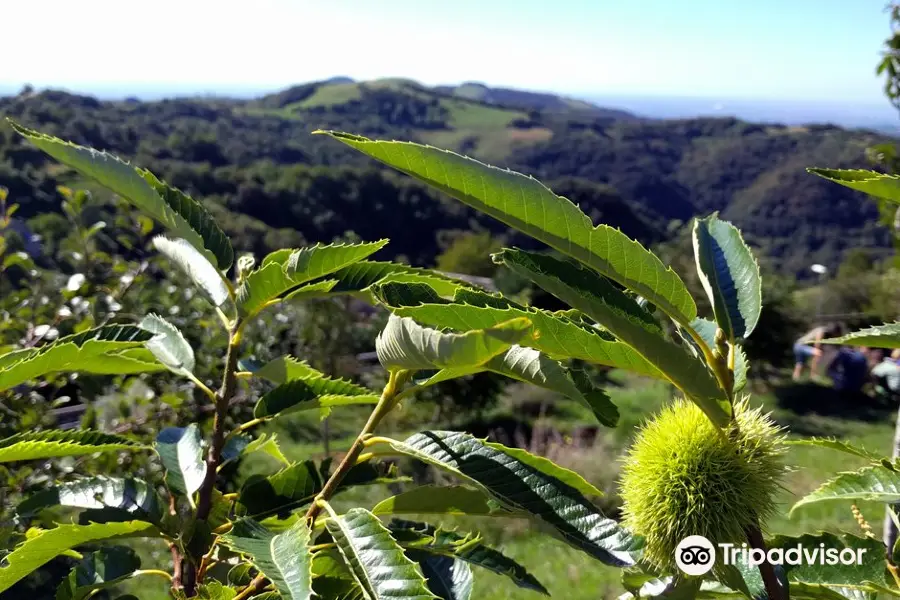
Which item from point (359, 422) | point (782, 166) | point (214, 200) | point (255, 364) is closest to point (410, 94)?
point (782, 166)

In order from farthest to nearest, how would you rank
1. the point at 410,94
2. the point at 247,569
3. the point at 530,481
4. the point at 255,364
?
the point at 410,94 < the point at 255,364 < the point at 247,569 < the point at 530,481

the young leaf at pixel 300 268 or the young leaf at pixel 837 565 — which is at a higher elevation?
the young leaf at pixel 300 268

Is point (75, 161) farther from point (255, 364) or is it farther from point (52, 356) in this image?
point (255, 364)

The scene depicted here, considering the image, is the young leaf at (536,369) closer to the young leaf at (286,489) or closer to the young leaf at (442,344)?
the young leaf at (442,344)

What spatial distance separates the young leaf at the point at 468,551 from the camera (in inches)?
33.5

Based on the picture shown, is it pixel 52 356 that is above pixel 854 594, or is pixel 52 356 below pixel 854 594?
above

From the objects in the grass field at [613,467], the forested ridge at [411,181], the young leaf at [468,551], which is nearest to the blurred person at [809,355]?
the grass field at [613,467]

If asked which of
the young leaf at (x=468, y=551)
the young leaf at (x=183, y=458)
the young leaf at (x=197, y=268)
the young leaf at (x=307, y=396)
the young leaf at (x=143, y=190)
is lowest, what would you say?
the young leaf at (x=468, y=551)

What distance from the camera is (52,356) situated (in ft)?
2.60

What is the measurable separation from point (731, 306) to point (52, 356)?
2.72 ft

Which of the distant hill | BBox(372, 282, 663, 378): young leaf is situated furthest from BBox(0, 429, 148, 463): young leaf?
the distant hill

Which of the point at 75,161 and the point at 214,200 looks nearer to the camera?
the point at 75,161

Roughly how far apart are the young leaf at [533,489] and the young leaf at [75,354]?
1.38 feet

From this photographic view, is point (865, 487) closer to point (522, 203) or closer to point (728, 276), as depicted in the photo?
point (728, 276)
